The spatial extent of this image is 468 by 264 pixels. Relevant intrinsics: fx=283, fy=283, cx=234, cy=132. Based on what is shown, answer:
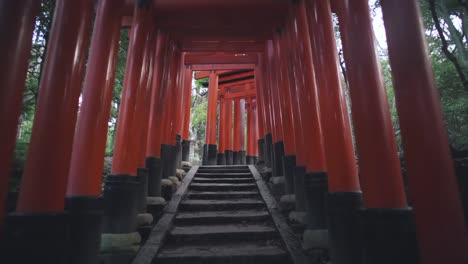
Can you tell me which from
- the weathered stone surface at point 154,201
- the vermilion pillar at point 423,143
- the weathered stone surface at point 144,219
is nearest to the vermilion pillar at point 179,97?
the weathered stone surface at point 154,201

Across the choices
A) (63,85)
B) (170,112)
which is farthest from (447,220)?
(170,112)


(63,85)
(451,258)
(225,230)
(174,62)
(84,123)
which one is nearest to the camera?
(451,258)

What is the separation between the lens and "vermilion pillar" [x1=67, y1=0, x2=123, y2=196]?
2985 millimetres

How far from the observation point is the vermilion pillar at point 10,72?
162 cm

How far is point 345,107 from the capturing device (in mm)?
3242

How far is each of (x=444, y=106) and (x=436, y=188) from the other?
225 inches

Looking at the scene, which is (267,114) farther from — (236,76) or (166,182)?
(236,76)

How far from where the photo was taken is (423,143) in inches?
67.6

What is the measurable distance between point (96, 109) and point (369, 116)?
2859mm

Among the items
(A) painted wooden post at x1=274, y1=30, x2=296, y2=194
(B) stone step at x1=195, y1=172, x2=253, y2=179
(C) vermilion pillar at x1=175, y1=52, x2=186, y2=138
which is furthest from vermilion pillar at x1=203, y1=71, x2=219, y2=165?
(A) painted wooden post at x1=274, y1=30, x2=296, y2=194

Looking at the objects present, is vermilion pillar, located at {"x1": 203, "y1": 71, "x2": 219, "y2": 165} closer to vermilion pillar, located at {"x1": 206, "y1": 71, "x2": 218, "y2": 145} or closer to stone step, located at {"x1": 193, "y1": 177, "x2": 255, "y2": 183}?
vermilion pillar, located at {"x1": 206, "y1": 71, "x2": 218, "y2": 145}

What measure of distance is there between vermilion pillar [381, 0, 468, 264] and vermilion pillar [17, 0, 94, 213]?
2421 mm

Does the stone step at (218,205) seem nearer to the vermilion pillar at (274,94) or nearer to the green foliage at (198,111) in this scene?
the vermilion pillar at (274,94)

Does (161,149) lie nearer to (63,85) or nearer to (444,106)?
(63,85)
